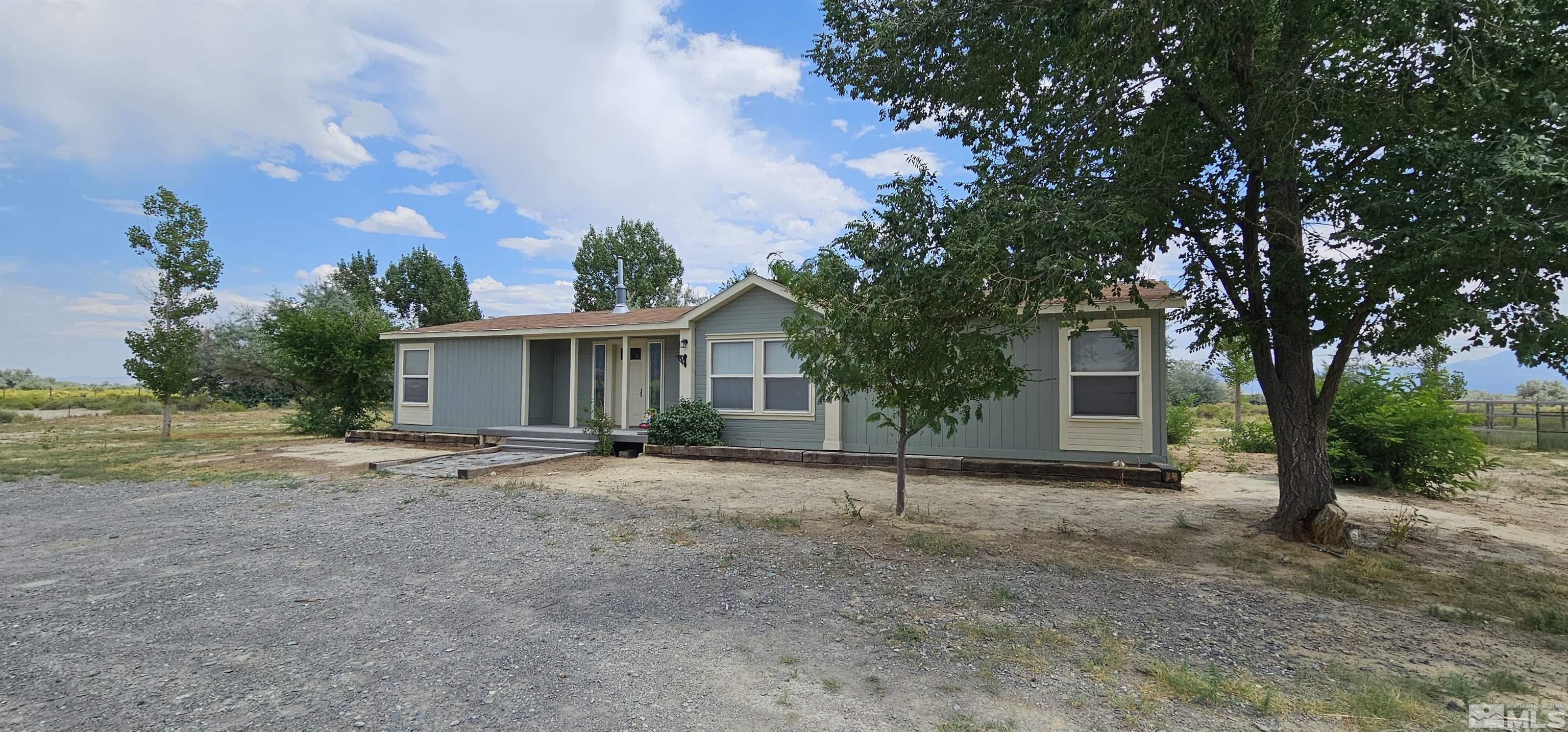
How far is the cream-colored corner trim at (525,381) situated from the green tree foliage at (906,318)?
8920mm

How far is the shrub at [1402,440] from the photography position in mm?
8305

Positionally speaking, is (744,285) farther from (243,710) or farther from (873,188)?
(243,710)

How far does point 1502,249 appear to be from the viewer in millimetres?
3541

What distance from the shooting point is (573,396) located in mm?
13781

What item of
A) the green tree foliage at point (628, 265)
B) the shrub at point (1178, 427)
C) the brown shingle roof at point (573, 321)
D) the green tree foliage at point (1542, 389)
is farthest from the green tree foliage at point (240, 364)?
the green tree foliage at point (1542, 389)

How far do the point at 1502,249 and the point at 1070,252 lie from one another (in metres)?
2.17

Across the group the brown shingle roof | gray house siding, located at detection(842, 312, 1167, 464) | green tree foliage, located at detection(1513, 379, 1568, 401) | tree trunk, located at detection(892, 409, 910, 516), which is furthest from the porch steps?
green tree foliage, located at detection(1513, 379, 1568, 401)

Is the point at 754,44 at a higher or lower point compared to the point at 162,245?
higher

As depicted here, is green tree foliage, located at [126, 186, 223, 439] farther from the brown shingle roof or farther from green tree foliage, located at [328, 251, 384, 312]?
green tree foliage, located at [328, 251, 384, 312]

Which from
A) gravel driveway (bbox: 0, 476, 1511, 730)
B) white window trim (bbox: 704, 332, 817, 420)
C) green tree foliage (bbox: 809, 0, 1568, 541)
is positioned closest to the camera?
gravel driveway (bbox: 0, 476, 1511, 730)

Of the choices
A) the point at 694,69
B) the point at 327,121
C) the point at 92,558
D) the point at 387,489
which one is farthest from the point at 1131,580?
the point at 327,121

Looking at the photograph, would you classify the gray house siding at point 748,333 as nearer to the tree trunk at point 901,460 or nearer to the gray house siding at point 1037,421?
the gray house siding at point 1037,421

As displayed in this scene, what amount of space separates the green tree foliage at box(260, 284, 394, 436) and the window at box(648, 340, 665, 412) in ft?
25.2

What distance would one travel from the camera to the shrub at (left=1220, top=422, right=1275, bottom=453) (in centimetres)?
1316
